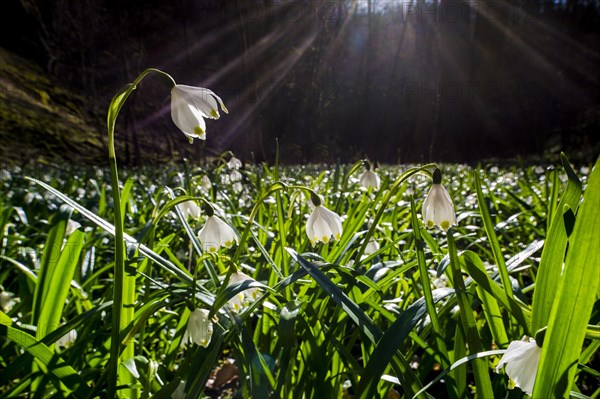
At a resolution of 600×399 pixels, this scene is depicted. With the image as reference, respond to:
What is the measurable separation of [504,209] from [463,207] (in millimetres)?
283

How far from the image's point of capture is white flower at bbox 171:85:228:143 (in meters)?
0.89

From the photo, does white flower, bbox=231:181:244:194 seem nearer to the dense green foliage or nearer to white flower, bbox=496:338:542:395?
the dense green foliage

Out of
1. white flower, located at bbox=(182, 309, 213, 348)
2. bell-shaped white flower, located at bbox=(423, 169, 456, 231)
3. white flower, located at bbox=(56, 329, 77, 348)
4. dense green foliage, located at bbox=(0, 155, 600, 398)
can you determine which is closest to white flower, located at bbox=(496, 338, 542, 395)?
dense green foliage, located at bbox=(0, 155, 600, 398)

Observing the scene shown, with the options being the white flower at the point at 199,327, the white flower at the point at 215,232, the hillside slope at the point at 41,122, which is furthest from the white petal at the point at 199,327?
the hillside slope at the point at 41,122

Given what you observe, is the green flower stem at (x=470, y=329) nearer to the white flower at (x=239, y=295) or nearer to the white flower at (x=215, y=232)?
the white flower at (x=239, y=295)

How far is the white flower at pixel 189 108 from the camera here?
89 cm

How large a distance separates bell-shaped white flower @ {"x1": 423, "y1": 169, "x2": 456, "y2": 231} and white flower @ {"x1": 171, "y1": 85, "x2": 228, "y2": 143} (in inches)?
19.8

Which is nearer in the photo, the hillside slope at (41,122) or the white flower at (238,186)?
the white flower at (238,186)

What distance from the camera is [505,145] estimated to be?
23.1 meters

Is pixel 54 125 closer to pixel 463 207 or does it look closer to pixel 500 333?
pixel 463 207

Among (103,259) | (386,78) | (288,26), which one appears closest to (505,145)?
(386,78)

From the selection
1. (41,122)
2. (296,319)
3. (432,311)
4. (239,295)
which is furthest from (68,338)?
(41,122)

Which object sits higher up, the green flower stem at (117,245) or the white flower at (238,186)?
the green flower stem at (117,245)

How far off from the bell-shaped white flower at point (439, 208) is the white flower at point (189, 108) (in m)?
0.50
